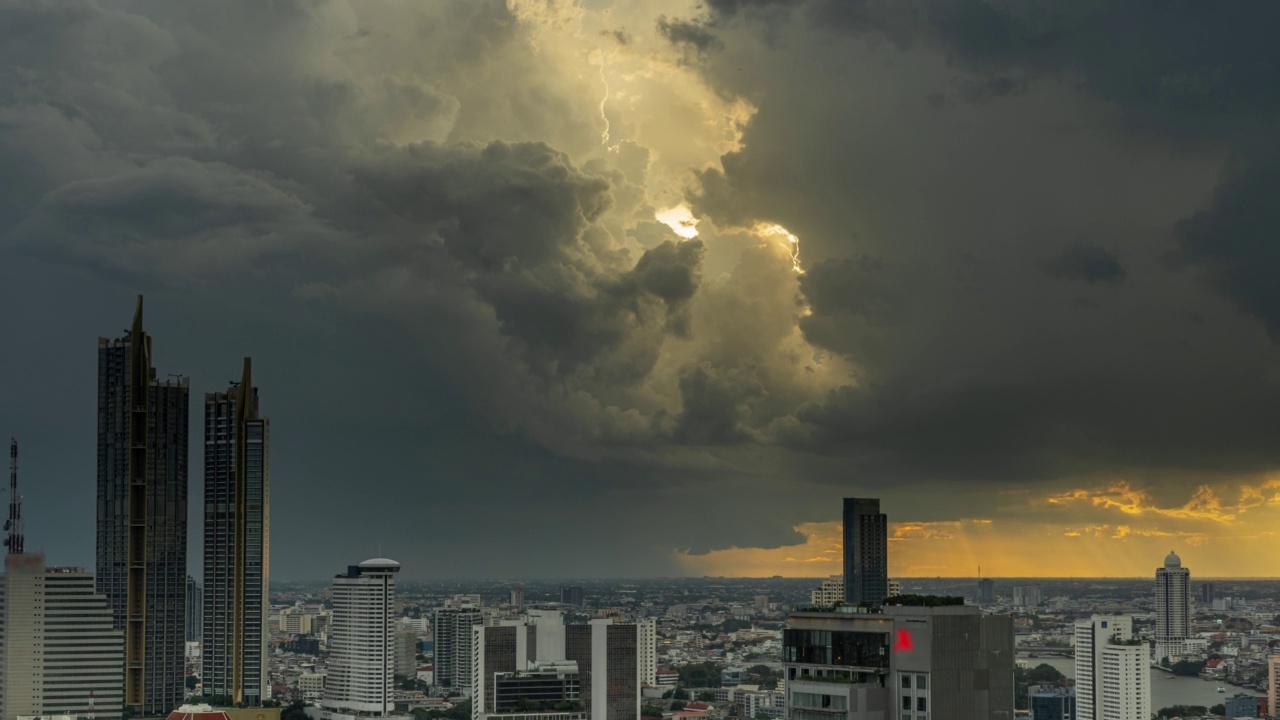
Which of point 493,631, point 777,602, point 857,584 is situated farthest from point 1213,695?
point 493,631

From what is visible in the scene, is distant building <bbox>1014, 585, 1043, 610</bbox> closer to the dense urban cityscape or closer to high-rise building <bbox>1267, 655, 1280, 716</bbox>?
the dense urban cityscape

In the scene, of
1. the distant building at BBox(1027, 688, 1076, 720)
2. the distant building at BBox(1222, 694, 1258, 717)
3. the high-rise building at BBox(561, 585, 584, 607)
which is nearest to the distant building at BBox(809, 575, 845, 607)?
the distant building at BBox(1027, 688, 1076, 720)

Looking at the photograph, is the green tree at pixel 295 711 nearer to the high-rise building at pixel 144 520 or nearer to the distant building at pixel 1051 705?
the high-rise building at pixel 144 520

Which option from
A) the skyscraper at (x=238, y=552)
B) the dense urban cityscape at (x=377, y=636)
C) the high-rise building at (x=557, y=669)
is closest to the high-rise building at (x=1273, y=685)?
the dense urban cityscape at (x=377, y=636)

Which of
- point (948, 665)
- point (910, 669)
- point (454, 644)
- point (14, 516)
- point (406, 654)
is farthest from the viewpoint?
point (406, 654)

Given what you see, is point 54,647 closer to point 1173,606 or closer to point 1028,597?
point 1028,597

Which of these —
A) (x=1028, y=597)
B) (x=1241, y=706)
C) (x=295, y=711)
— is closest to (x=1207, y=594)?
(x=1028, y=597)
